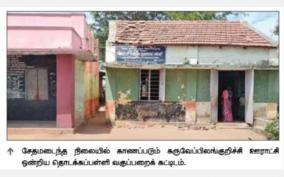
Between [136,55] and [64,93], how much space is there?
3225 mm

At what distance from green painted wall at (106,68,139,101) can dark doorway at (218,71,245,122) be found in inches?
120

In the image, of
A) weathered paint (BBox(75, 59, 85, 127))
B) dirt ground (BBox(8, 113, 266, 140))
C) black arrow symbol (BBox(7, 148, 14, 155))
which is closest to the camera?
black arrow symbol (BBox(7, 148, 14, 155))

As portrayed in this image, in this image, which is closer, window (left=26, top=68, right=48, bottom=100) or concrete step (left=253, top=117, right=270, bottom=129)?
concrete step (left=253, top=117, right=270, bottom=129)

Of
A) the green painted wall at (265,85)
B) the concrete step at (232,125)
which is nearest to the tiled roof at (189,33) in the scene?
the green painted wall at (265,85)

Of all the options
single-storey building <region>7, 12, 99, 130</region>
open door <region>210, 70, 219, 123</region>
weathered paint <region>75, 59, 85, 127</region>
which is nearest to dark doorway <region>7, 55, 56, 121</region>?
single-storey building <region>7, 12, 99, 130</region>

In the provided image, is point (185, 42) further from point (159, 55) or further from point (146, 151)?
point (146, 151)

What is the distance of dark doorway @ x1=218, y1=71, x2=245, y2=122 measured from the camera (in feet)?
48.3

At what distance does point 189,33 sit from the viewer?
49.2 ft

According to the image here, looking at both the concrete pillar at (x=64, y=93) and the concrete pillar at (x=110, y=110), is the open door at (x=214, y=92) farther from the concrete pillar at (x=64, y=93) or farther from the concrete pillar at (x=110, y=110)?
the concrete pillar at (x=64, y=93)

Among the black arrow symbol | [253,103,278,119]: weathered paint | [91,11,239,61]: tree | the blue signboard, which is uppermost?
[91,11,239,61]: tree

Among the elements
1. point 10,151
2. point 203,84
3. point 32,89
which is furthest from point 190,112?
point 10,151

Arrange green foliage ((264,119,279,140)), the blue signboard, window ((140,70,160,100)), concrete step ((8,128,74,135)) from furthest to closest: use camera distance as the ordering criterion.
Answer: window ((140,70,160,100))
the blue signboard
concrete step ((8,128,74,135))
green foliage ((264,119,279,140))

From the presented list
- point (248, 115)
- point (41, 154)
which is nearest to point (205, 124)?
point (248, 115)

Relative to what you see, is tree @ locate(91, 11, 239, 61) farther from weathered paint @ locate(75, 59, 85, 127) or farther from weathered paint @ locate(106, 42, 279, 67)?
weathered paint @ locate(75, 59, 85, 127)
